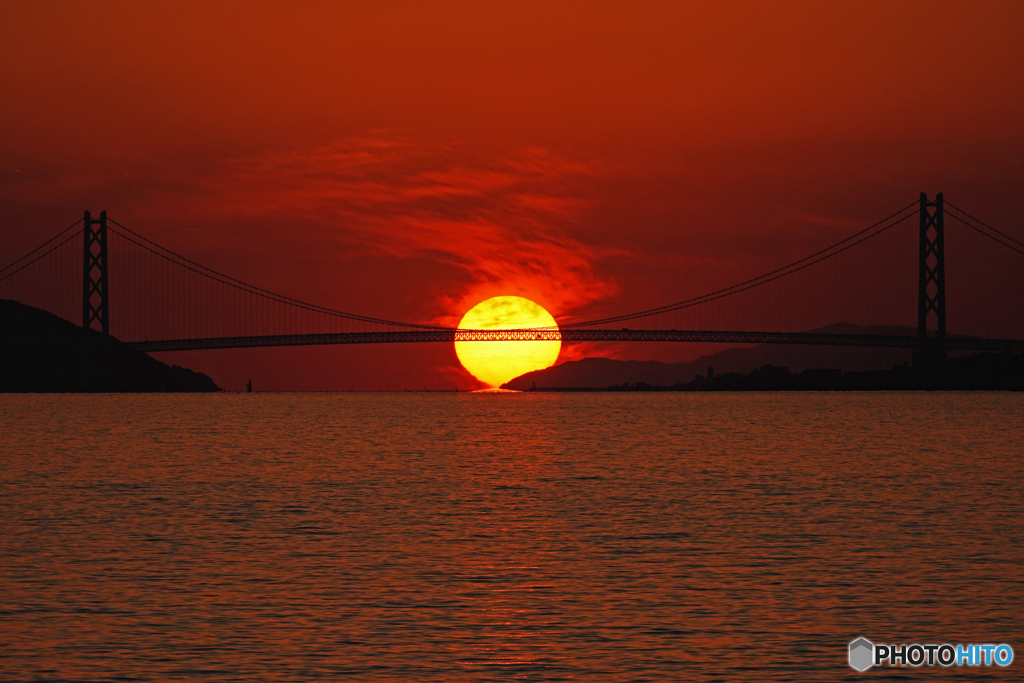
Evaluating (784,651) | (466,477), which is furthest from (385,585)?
(466,477)

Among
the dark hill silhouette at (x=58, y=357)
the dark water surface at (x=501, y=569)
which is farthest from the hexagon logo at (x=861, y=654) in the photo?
the dark hill silhouette at (x=58, y=357)

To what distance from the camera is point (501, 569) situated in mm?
17516

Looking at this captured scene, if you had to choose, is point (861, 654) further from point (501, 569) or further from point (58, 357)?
point (58, 357)

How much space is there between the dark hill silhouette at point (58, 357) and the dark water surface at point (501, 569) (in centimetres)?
10007

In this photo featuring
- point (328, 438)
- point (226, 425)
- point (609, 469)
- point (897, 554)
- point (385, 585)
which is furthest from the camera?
point (226, 425)

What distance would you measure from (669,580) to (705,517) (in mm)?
7877

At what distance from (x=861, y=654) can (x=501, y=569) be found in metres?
6.54


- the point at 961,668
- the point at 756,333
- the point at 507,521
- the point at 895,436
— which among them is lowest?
the point at 961,668

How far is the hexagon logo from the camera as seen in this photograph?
38.1 feet

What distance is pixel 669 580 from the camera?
1639cm

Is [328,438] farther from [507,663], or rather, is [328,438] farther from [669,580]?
[507,663]

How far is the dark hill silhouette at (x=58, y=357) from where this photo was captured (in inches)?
5325

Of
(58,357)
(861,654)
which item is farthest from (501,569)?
(58,357)

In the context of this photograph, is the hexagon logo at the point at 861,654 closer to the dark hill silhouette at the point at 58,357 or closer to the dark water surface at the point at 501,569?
the dark water surface at the point at 501,569
